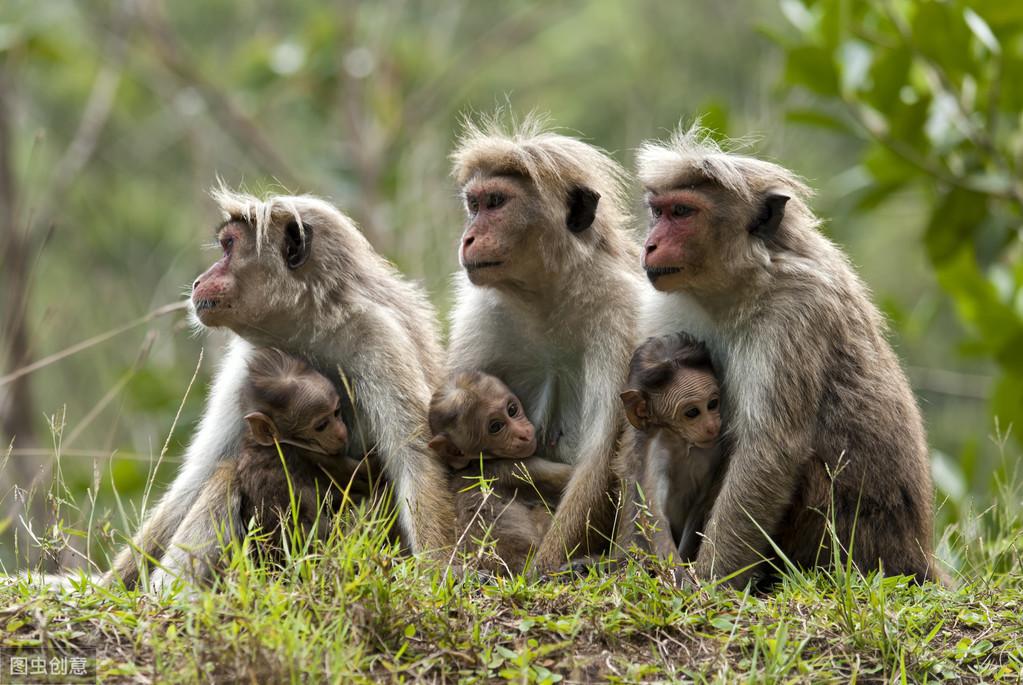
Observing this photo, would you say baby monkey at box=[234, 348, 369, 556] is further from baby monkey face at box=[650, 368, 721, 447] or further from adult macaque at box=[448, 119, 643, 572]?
baby monkey face at box=[650, 368, 721, 447]

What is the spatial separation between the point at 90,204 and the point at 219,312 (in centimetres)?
1777

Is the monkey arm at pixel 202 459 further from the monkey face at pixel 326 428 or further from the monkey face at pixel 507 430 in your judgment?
the monkey face at pixel 507 430

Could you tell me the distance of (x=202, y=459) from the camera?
22.9ft

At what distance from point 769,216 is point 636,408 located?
1152 mm

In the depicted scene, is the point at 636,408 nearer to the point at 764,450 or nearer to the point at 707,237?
the point at 764,450

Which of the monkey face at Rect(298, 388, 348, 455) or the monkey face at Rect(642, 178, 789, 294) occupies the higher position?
the monkey face at Rect(642, 178, 789, 294)

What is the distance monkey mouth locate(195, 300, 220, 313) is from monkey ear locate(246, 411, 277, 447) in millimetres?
631

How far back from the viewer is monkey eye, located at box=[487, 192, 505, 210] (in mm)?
6734

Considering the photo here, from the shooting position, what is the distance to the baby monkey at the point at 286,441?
20.9 feet

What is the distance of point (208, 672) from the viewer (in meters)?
4.39

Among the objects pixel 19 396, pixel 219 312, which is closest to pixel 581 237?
pixel 219 312

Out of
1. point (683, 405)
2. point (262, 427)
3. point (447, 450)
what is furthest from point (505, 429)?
point (262, 427)

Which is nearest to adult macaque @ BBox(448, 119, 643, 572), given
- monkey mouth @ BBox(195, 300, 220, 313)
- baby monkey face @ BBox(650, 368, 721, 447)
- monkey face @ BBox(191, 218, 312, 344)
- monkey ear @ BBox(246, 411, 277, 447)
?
baby monkey face @ BBox(650, 368, 721, 447)

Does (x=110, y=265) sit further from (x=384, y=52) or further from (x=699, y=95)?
(x=699, y=95)
